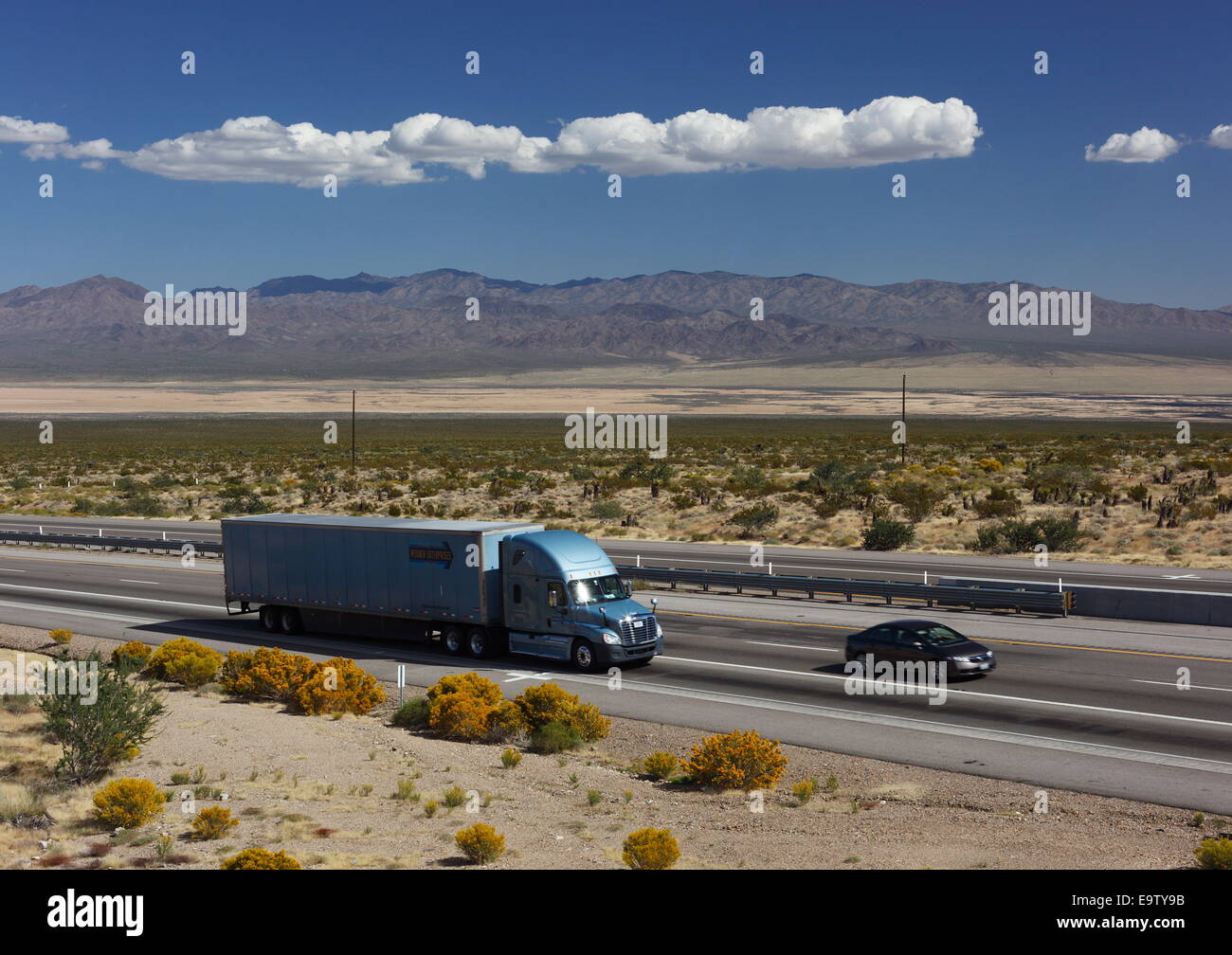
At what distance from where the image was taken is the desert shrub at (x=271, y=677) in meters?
21.6

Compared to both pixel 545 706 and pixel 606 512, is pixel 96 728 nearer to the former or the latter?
pixel 545 706

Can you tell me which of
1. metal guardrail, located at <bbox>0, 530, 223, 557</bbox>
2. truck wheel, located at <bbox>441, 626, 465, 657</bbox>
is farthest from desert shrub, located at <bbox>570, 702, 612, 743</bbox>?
metal guardrail, located at <bbox>0, 530, 223, 557</bbox>

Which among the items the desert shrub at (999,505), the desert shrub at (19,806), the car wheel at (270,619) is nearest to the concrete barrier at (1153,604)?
the car wheel at (270,619)

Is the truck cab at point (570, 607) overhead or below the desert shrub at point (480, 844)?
overhead

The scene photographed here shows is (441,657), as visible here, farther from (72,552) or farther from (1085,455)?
(1085,455)

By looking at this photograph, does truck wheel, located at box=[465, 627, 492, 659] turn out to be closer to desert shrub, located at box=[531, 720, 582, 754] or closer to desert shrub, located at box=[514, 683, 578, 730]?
desert shrub, located at box=[514, 683, 578, 730]

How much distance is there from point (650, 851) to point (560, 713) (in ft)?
24.6

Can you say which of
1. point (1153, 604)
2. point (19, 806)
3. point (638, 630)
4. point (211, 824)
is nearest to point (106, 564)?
point (638, 630)

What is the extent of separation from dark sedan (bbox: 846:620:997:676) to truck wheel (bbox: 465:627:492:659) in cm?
779

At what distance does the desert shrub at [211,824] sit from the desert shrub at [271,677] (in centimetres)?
783

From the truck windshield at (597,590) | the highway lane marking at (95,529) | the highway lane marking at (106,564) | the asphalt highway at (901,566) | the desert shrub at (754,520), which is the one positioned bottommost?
the highway lane marking at (106,564)

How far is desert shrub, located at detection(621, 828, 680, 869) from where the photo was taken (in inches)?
449

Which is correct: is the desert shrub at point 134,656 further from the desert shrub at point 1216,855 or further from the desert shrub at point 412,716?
the desert shrub at point 1216,855
